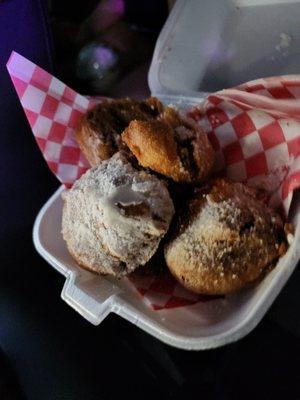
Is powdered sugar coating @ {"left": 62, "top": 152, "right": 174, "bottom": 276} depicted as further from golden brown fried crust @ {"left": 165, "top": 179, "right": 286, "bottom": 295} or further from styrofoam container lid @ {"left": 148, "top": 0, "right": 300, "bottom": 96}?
styrofoam container lid @ {"left": 148, "top": 0, "right": 300, "bottom": 96}

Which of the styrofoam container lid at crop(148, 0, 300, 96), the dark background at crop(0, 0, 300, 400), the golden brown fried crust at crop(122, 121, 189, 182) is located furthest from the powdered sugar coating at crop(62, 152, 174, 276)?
the styrofoam container lid at crop(148, 0, 300, 96)

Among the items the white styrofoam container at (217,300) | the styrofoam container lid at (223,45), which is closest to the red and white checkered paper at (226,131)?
the white styrofoam container at (217,300)

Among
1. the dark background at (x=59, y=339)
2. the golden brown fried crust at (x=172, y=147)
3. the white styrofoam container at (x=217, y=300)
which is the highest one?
the golden brown fried crust at (x=172, y=147)

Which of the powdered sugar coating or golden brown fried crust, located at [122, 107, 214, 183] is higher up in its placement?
golden brown fried crust, located at [122, 107, 214, 183]

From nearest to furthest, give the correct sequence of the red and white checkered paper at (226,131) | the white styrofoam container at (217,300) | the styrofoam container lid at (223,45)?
1. the white styrofoam container at (217,300)
2. the red and white checkered paper at (226,131)
3. the styrofoam container lid at (223,45)

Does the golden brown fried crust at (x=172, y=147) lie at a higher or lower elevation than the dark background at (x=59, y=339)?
higher

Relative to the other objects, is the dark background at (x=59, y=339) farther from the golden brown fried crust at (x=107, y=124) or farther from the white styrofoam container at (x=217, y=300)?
the golden brown fried crust at (x=107, y=124)

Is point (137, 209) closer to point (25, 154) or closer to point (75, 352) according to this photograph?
point (75, 352)
